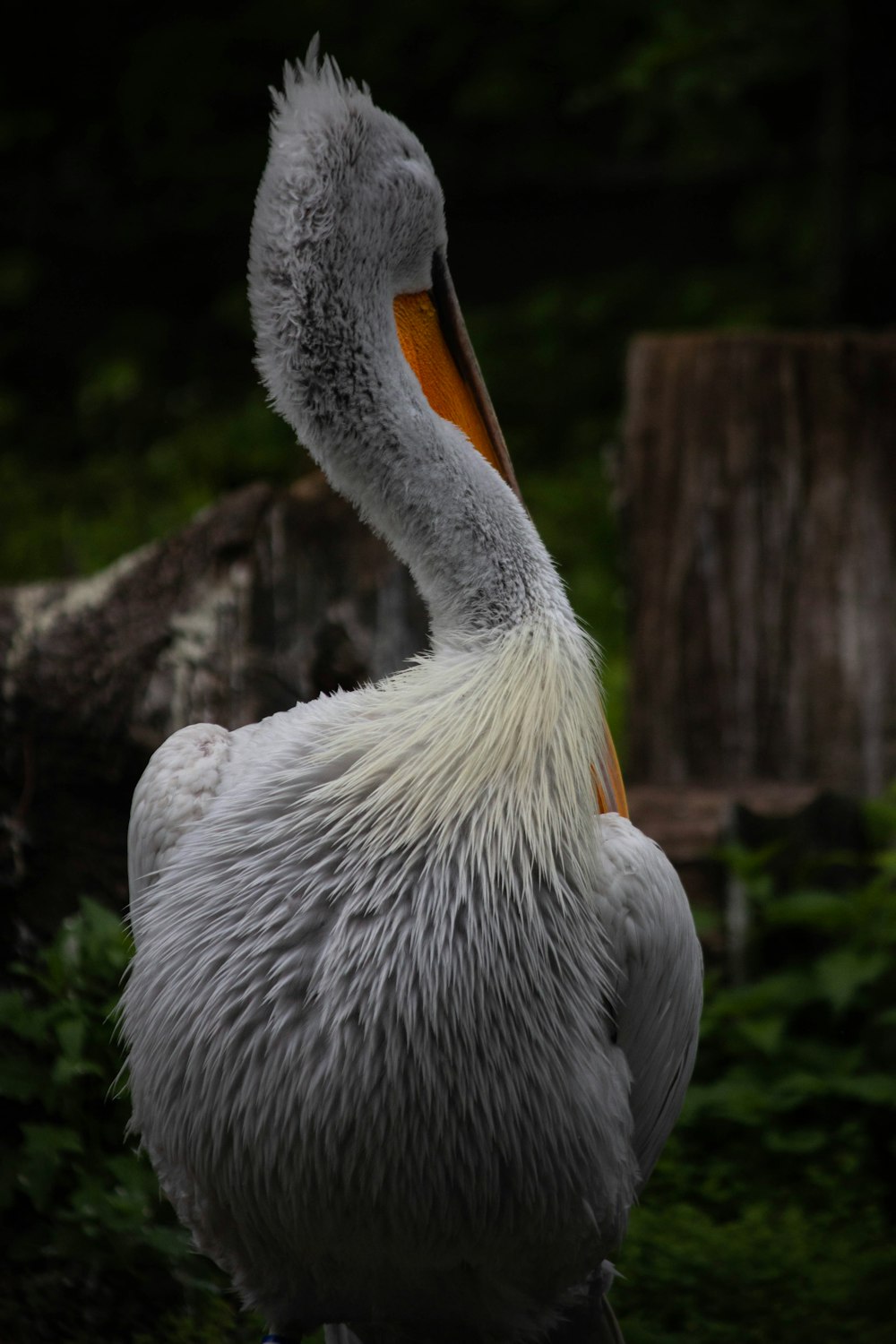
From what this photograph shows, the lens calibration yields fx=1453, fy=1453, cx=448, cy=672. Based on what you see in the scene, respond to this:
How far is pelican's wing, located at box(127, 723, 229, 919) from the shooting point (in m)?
2.41

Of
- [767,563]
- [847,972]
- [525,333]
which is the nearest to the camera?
[847,972]

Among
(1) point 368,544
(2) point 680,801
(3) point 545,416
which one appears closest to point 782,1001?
(2) point 680,801

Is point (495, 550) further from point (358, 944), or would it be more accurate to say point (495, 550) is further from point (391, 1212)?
point (391, 1212)

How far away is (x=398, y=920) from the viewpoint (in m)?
2.12

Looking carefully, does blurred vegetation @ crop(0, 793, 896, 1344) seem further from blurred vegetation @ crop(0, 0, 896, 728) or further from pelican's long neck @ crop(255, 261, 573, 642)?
blurred vegetation @ crop(0, 0, 896, 728)

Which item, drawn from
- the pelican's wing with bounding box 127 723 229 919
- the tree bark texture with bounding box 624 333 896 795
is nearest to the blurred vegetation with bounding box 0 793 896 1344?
the pelican's wing with bounding box 127 723 229 919

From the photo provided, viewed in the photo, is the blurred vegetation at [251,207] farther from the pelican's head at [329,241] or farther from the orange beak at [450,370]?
the pelican's head at [329,241]

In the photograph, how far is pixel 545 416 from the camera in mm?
9836

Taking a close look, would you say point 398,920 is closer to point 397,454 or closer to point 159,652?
point 397,454

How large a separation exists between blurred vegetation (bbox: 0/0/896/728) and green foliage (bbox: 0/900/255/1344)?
525 cm

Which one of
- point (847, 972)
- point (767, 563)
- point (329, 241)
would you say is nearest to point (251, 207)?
point (767, 563)

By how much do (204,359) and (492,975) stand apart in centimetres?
972

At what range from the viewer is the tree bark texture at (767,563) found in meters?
4.90

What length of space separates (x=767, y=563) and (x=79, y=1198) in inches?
124
